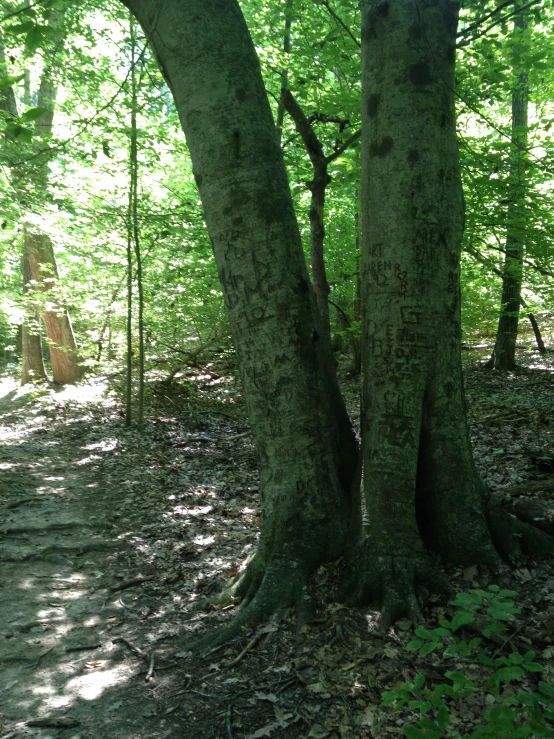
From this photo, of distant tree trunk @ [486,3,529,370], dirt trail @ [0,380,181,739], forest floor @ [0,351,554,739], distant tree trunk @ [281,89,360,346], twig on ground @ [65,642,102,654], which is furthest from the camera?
distant tree trunk @ [486,3,529,370]

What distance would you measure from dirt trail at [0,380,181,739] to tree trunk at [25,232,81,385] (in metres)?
5.04

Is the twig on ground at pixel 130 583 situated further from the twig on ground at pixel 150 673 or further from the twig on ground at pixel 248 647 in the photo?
the twig on ground at pixel 248 647

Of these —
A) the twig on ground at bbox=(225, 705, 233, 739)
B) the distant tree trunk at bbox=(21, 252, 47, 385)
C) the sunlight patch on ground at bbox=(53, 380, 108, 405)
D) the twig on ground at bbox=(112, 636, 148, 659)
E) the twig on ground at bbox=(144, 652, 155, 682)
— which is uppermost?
the distant tree trunk at bbox=(21, 252, 47, 385)

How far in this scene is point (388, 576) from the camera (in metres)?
3.20

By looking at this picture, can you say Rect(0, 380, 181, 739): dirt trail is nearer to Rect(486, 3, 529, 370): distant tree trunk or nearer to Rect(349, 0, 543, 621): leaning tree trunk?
Rect(349, 0, 543, 621): leaning tree trunk

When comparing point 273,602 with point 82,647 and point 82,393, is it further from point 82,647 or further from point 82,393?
point 82,393

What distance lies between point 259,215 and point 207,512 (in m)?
4.08

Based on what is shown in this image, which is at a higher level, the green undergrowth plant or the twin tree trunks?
the twin tree trunks

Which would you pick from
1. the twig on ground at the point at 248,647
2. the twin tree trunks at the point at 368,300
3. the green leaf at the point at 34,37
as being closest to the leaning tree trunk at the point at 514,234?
the twin tree trunks at the point at 368,300

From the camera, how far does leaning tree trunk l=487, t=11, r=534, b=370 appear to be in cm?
701

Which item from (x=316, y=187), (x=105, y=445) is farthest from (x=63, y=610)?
(x=105, y=445)

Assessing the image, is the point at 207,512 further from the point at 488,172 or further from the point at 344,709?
the point at 488,172

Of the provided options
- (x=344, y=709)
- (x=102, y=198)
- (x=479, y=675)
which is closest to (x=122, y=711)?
(x=344, y=709)

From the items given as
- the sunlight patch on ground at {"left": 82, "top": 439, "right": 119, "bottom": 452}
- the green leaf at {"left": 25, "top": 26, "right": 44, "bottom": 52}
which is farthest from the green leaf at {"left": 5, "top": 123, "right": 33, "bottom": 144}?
the sunlight patch on ground at {"left": 82, "top": 439, "right": 119, "bottom": 452}
